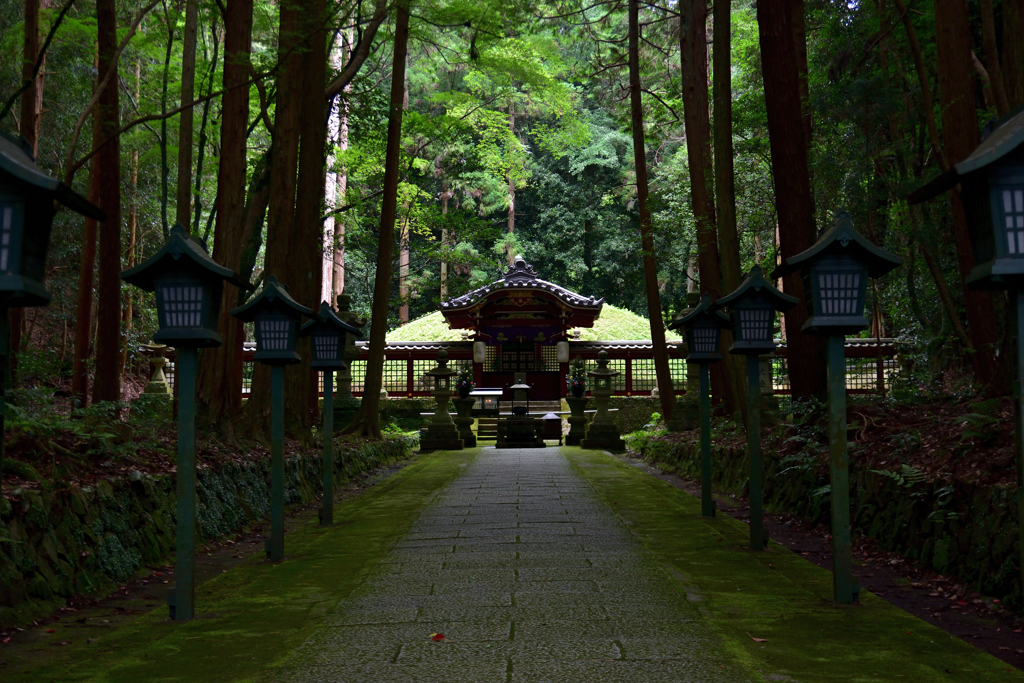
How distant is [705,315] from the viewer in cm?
716

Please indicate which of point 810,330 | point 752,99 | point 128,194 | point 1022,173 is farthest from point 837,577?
point 128,194

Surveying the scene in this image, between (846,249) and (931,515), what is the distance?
178 centimetres

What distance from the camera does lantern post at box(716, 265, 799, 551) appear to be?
571 centimetres

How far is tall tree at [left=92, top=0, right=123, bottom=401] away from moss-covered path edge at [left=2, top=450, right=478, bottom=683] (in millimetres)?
4195

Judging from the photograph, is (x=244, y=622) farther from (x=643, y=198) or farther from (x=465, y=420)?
(x=465, y=420)

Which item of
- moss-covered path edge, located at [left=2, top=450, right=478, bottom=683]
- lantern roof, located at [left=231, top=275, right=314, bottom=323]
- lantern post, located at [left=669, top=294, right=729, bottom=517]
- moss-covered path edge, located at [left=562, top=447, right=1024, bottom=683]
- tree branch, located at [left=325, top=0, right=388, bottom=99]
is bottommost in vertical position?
moss-covered path edge, located at [left=2, top=450, right=478, bottom=683]

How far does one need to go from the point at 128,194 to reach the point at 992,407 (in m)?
17.7

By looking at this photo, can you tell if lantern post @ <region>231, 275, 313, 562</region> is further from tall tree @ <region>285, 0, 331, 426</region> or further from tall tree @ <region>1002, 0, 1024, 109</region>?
tall tree @ <region>1002, 0, 1024, 109</region>

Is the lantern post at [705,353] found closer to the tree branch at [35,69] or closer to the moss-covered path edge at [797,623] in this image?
the moss-covered path edge at [797,623]

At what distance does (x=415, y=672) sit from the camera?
3191 millimetres

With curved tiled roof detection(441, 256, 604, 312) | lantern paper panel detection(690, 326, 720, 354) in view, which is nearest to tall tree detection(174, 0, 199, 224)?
lantern paper panel detection(690, 326, 720, 354)

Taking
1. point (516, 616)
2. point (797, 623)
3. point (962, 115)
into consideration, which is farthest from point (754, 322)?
point (962, 115)

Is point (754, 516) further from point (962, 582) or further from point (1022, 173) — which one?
point (1022, 173)

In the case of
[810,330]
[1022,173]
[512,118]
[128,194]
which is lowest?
[810,330]
